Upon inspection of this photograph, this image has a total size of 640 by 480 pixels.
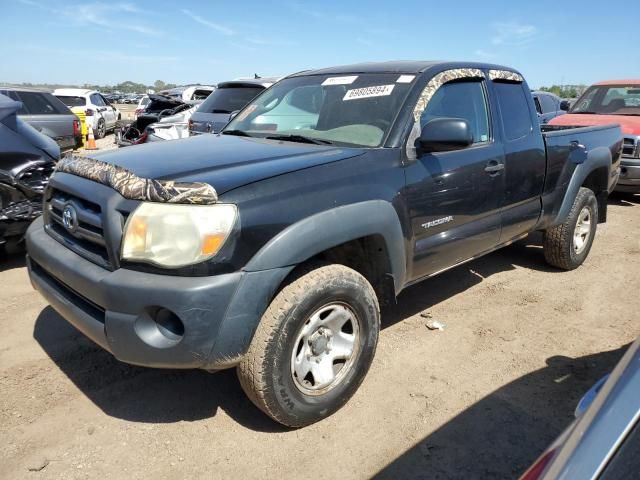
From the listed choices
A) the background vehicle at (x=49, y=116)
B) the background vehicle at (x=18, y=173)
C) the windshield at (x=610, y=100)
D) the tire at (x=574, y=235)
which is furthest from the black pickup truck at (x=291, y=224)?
the background vehicle at (x=49, y=116)

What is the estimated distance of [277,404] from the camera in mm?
2354

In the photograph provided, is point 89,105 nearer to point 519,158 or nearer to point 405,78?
point 405,78

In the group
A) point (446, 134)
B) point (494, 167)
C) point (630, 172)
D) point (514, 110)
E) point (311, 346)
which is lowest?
point (311, 346)

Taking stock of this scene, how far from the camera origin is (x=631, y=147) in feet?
24.9

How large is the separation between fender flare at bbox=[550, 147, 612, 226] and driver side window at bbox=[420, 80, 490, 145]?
127cm

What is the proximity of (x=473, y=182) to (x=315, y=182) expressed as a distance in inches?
52.9

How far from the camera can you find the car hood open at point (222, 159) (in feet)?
7.45

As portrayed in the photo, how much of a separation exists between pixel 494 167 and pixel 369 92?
104cm

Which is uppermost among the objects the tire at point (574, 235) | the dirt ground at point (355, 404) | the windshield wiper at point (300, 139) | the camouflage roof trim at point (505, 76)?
the camouflage roof trim at point (505, 76)

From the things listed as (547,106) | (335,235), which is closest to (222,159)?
(335,235)

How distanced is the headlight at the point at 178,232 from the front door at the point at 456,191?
3.82 feet

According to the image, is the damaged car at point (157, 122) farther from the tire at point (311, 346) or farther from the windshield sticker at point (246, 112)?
the tire at point (311, 346)

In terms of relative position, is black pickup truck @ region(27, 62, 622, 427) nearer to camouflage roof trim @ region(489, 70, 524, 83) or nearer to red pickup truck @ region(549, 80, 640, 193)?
camouflage roof trim @ region(489, 70, 524, 83)

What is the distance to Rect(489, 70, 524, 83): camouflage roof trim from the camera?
3799mm
